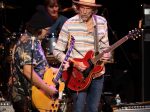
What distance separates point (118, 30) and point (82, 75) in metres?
4.79

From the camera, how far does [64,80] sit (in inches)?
263

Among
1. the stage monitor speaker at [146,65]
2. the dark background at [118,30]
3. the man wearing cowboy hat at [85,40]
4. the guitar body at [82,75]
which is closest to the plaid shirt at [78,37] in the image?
the man wearing cowboy hat at [85,40]

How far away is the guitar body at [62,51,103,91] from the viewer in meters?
6.66

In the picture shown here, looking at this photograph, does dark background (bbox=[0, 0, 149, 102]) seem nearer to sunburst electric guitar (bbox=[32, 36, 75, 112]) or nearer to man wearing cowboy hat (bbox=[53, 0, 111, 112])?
man wearing cowboy hat (bbox=[53, 0, 111, 112])

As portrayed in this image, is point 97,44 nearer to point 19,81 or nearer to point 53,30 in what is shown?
point 19,81

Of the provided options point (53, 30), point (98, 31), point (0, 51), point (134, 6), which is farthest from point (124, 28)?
point (98, 31)

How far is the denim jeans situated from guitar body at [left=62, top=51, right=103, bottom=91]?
105 mm

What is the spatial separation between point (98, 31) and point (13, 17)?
17.6 feet

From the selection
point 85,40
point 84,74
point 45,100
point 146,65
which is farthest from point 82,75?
point 146,65

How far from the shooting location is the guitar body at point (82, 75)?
21.8ft

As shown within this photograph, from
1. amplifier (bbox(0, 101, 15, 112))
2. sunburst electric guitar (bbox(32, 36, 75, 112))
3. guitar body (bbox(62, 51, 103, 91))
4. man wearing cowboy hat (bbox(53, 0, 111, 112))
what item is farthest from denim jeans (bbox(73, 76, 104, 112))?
amplifier (bbox(0, 101, 15, 112))

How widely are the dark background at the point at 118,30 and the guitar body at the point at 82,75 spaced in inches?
96.9

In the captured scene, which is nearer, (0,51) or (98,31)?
(98,31)

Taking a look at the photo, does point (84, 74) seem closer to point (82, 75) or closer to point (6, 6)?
point (82, 75)
